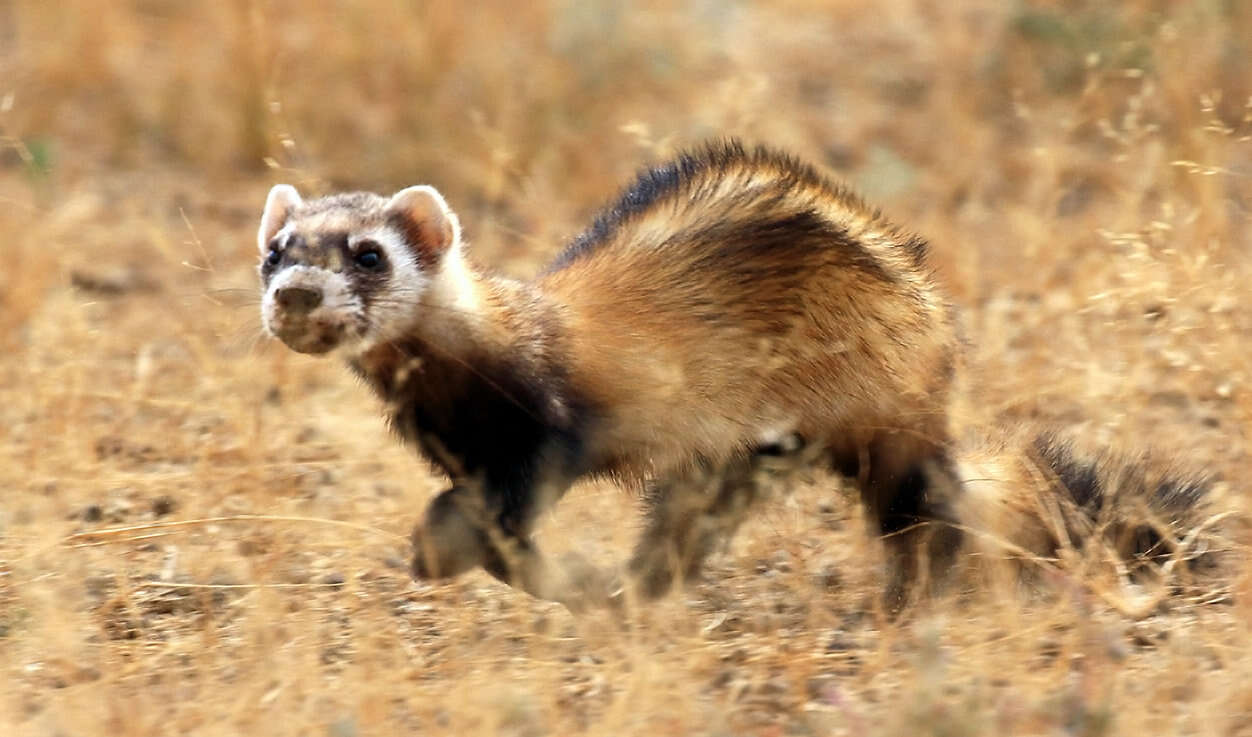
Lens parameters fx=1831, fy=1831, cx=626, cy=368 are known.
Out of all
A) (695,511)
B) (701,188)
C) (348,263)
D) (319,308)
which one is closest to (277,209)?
(348,263)

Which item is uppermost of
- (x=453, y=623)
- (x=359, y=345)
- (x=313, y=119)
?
(x=313, y=119)

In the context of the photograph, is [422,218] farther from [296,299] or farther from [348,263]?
[296,299]

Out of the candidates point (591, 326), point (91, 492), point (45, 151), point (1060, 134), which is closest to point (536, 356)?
point (591, 326)

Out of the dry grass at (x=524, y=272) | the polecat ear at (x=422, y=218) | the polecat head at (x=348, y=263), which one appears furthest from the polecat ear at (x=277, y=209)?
the dry grass at (x=524, y=272)

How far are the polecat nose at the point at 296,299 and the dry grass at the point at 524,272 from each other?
2.29 ft

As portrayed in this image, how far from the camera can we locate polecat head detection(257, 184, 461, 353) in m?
4.16

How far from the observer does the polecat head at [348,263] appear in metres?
4.16

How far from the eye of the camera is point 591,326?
4523 mm

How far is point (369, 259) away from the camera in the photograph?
4.36m

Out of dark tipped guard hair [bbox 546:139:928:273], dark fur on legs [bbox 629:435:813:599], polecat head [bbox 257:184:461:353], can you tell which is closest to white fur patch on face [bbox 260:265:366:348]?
polecat head [bbox 257:184:461:353]

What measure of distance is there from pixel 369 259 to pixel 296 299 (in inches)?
11.2

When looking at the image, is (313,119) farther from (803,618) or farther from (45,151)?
(803,618)

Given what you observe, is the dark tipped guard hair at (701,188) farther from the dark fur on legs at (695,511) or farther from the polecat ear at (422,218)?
the dark fur on legs at (695,511)

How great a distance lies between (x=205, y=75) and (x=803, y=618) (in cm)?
534
